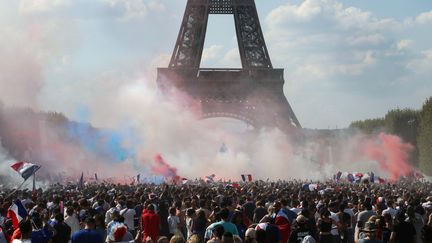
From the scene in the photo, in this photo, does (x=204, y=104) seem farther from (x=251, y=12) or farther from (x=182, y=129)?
(x=251, y=12)

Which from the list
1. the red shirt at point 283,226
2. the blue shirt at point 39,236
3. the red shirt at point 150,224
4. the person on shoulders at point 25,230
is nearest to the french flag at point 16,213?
the blue shirt at point 39,236

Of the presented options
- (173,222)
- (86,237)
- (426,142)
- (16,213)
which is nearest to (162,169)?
(426,142)

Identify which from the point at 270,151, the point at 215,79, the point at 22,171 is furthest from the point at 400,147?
the point at 22,171

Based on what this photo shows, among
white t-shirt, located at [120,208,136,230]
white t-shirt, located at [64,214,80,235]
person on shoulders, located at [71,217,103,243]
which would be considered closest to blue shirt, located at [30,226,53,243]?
person on shoulders, located at [71,217,103,243]

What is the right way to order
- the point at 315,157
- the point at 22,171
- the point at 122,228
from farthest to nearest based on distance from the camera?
1. the point at 315,157
2. the point at 22,171
3. the point at 122,228

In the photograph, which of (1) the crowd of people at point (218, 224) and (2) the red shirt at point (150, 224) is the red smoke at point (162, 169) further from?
(2) the red shirt at point (150, 224)

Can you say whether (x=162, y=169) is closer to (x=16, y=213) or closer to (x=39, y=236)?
(x=16, y=213)
